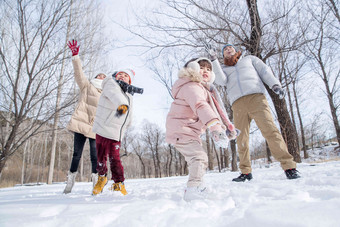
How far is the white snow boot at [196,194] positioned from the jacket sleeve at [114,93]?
4.01ft

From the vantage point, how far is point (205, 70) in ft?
7.06

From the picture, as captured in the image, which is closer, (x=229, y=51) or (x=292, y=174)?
(x=292, y=174)

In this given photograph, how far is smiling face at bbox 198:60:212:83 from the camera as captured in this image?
213 cm

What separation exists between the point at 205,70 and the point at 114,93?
1.10 metres

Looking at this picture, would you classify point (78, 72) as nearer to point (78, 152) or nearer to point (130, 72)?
point (130, 72)

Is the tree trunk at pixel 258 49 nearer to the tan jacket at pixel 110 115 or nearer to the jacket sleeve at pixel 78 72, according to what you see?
the tan jacket at pixel 110 115

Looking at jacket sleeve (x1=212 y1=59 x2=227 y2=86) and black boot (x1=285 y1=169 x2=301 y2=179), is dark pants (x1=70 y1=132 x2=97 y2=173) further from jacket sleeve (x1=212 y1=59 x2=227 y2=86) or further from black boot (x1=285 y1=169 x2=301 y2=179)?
black boot (x1=285 y1=169 x2=301 y2=179)

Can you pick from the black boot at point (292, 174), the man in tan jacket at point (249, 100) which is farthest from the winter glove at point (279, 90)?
the black boot at point (292, 174)

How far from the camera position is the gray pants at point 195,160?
1.58 metres

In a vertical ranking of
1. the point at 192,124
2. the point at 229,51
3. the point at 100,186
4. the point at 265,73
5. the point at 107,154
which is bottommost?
the point at 100,186

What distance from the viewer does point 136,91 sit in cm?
263

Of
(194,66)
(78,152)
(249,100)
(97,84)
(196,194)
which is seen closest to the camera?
(196,194)

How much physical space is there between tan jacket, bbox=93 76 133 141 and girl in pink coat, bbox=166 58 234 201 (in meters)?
0.81

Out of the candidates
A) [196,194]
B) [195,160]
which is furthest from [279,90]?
[196,194]
